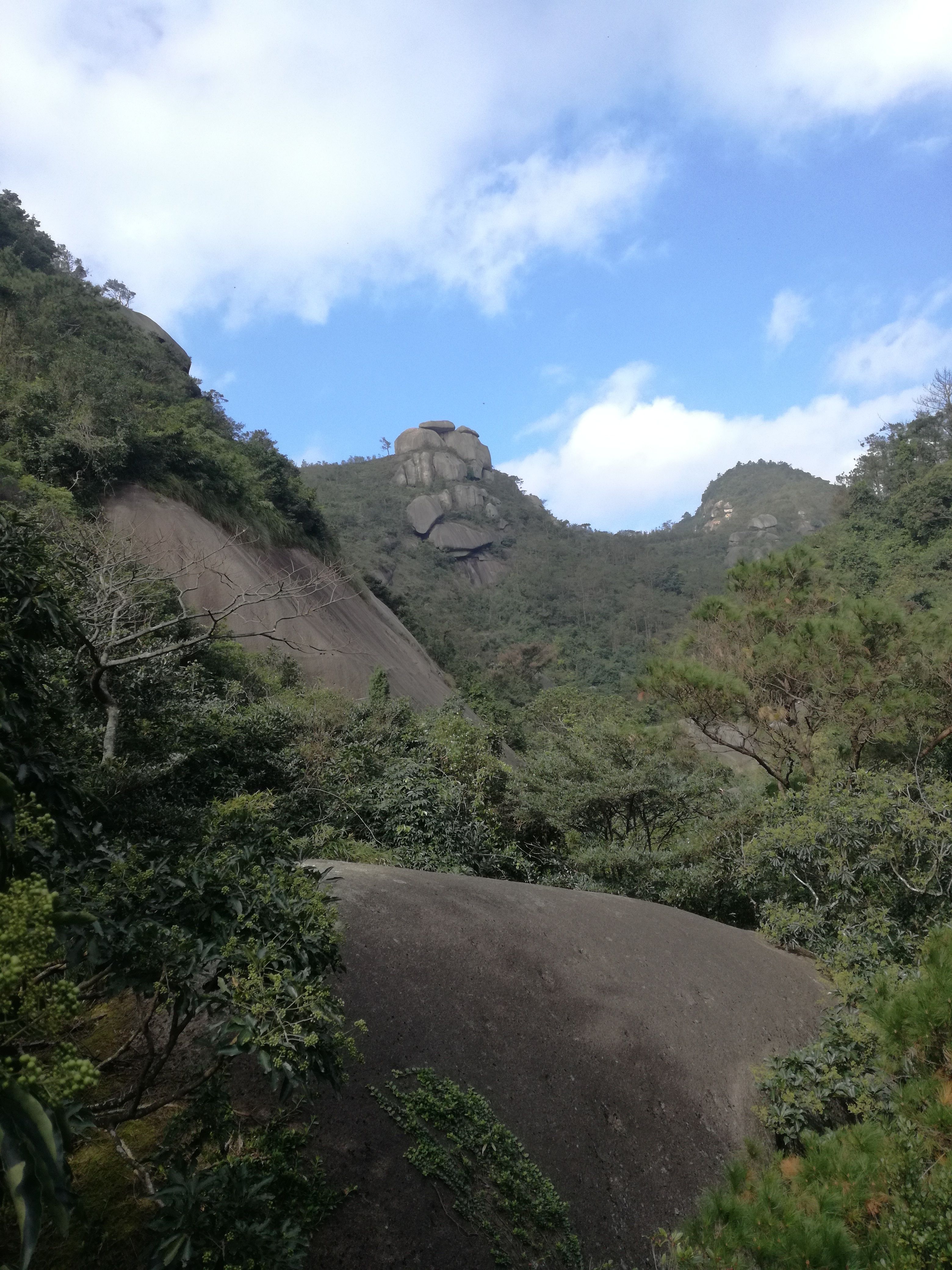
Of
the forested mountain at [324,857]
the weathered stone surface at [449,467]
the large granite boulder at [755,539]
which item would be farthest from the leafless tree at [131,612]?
the weathered stone surface at [449,467]

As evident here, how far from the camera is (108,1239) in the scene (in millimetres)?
3062

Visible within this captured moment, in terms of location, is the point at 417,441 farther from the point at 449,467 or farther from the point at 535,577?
the point at 535,577

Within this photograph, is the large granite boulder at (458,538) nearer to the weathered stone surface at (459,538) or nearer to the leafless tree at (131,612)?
the weathered stone surface at (459,538)

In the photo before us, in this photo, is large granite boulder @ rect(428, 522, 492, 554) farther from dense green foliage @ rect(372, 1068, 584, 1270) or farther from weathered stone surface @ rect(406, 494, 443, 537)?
dense green foliage @ rect(372, 1068, 584, 1270)

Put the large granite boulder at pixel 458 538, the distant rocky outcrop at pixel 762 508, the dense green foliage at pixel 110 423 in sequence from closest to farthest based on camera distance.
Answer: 1. the dense green foliage at pixel 110 423
2. the large granite boulder at pixel 458 538
3. the distant rocky outcrop at pixel 762 508

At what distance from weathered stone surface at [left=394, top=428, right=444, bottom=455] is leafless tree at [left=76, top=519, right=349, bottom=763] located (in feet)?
210

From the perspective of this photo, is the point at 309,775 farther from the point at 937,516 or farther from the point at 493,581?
the point at 493,581

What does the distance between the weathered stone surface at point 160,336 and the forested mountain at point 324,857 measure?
259cm

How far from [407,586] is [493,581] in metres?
12.8

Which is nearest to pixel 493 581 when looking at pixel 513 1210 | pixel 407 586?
pixel 407 586

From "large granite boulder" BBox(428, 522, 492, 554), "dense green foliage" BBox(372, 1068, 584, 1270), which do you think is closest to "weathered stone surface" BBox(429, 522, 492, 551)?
"large granite boulder" BBox(428, 522, 492, 554)

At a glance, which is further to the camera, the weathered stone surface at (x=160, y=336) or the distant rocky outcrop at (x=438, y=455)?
the distant rocky outcrop at (x=438, y=455)

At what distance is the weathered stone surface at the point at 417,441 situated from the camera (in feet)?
249

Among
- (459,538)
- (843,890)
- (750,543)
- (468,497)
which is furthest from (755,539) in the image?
(843,890)
